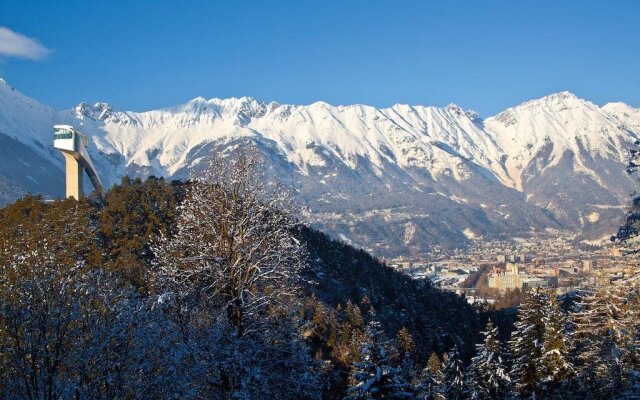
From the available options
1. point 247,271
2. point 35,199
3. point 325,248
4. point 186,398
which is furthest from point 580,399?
point 325,248

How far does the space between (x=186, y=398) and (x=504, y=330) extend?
201 feet

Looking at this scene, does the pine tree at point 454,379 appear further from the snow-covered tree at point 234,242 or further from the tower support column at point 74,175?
the tower support column at point 74,175

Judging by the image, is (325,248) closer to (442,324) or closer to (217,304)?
(442,324)

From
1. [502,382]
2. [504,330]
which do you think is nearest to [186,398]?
[502,382]

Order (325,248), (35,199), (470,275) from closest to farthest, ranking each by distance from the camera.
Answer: (35,199), (325,248), (470,275)

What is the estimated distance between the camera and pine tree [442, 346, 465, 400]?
28.5 metres

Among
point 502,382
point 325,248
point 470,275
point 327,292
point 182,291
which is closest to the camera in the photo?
point 182,291

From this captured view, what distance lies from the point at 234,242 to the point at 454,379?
18003 millimetres

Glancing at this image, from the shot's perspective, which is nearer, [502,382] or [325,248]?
[502,382]

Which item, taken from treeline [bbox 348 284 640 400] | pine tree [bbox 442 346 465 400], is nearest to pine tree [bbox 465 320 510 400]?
treeline [bbox 348 284 640 400]

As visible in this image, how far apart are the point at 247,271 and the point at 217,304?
1.06m

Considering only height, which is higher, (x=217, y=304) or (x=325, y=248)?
(x=325, y=248)

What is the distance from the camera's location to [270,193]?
15242mm

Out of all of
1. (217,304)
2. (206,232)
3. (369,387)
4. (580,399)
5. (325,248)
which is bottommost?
(580,399)
